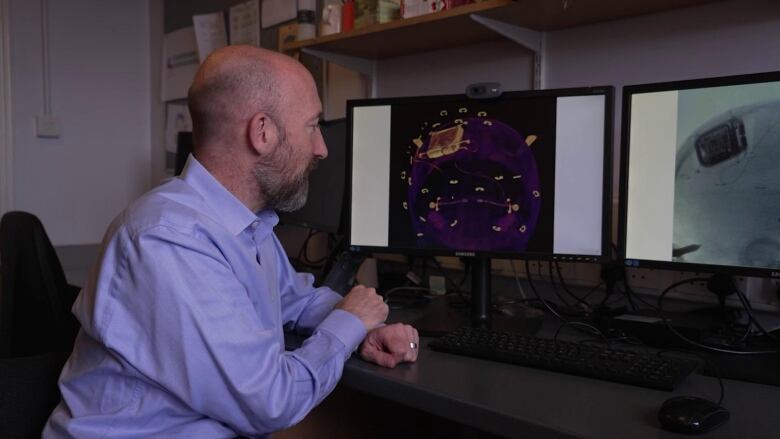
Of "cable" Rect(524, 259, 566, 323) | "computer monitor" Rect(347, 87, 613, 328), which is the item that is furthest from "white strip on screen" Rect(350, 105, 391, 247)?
A: "cable" Rect(524, 259, 566, 323)

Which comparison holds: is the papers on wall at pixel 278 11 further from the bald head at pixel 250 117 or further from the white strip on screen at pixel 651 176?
the white strip on screen at pixel 651 176

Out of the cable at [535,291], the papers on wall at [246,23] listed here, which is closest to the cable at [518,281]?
the cable at [535,291]

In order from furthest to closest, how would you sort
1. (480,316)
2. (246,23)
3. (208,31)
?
(208,31)
(246,23)
(480,316)

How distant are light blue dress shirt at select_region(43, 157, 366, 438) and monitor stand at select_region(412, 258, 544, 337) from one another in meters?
0.34

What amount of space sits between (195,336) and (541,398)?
18.1 inches

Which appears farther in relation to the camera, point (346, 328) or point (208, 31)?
point (208, 31)

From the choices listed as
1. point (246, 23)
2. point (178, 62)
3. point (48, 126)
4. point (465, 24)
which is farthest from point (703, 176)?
point (48, 126)

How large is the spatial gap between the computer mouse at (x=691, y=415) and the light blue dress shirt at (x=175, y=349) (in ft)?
1.49

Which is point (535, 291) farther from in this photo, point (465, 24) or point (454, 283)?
point (465, 24)

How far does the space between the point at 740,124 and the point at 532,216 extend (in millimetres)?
386

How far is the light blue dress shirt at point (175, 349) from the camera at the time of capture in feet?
2.71

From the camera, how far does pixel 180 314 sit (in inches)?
32.3

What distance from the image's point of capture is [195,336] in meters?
0.82

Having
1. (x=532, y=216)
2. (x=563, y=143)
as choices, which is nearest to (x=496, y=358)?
(x=532, y=216)
